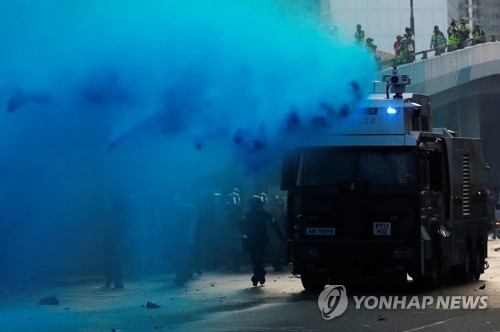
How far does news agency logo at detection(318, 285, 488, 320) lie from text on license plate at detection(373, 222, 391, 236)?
972 mm

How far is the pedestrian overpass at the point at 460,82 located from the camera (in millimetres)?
46378

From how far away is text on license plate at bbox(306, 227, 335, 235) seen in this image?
20469mm

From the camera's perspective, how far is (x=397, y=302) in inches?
749

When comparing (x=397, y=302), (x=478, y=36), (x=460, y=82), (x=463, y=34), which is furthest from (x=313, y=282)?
(x=478, y=36)

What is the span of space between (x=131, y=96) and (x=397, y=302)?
15.7ft

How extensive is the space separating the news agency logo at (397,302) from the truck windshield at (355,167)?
172 centimetres

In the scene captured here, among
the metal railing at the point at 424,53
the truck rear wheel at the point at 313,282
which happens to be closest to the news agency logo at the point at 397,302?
the truck rear wheel at the point at 313,282

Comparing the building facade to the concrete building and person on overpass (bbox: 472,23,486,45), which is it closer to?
the concrete building

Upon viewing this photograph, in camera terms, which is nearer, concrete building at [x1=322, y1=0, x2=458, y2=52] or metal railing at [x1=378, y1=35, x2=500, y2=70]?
metal railing at [x1=378, y1=35, x2=500, y2=70]

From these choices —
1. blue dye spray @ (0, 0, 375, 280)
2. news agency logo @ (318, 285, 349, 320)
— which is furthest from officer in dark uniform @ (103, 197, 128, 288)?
news agency logo @ (318, 285, 349, 320)

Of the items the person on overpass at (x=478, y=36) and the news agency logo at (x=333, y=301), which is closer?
the news agency logo at (x=333, y=301)

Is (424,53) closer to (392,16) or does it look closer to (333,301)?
(333,301)

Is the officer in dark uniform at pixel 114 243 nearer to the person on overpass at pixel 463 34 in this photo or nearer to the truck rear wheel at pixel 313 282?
the truck rear wheel at pixel 313 282

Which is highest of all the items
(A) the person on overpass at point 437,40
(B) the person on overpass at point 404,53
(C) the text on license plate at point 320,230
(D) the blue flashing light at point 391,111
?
(A) the person on overpass at point 437,40
